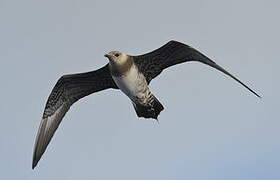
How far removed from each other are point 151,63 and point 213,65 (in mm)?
1671

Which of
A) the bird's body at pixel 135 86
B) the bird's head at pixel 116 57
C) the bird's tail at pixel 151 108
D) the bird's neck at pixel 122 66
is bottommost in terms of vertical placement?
the bird's tail at pixel 151 108

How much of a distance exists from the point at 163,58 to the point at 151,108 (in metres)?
1.17

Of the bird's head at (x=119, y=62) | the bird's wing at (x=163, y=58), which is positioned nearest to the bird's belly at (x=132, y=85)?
the bird's head at (x=119, y=62)

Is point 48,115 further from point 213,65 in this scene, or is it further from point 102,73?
point 213,65

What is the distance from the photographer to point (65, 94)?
14828 millimetres

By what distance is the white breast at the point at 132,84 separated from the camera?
13391mm

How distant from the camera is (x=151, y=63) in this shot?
551 inches

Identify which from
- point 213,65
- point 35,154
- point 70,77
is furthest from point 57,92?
point 213,65

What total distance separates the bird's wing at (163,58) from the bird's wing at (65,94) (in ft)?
2.95

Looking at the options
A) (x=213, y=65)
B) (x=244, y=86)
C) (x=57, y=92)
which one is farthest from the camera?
(x=57, y=92)

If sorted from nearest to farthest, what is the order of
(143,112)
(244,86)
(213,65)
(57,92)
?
(244,86), (213,65), (143,112), (57,92)

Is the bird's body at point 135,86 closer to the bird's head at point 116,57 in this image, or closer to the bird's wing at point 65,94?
the bird's head at point 116,57

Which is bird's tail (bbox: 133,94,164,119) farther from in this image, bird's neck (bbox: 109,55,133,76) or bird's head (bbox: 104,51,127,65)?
bird's head (bbox: 104,51,127,65)

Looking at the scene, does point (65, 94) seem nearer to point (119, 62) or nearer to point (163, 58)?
point (119, 62)
